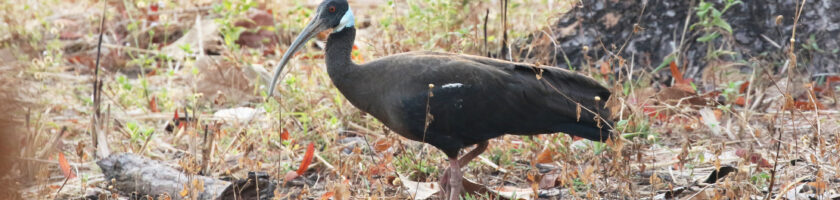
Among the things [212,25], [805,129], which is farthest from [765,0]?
[212,25]

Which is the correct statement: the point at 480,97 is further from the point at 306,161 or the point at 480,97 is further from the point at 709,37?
the point at 709,37

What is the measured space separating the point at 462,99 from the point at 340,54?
685 mm

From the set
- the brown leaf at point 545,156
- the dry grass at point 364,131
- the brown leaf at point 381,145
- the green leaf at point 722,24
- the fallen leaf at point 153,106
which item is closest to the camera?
the dry grass at point 364,131

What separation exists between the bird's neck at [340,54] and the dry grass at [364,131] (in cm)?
35

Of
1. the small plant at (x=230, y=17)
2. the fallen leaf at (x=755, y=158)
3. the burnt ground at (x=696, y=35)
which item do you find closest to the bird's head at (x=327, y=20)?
the burnt ground at (x=696, y=35)

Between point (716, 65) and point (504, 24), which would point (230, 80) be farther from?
point (716, 65)

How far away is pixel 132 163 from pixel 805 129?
12.6 feet

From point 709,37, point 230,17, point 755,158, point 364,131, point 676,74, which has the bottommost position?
point 755,158

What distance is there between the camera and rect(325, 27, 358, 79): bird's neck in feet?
15.1

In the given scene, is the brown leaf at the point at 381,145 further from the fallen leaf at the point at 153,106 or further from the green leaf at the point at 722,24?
the green leaf at the point at 722,24

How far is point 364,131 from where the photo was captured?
588 centimetres

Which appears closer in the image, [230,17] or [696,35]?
[696,35]

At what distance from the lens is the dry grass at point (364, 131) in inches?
170

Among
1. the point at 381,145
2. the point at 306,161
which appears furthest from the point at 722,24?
the point at 306,161
